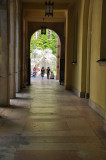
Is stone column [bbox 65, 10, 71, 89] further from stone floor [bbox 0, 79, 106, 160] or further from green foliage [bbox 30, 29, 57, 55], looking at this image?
green foliage [bbox 30, 29, 57, 55]

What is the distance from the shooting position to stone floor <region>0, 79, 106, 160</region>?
3246 mm

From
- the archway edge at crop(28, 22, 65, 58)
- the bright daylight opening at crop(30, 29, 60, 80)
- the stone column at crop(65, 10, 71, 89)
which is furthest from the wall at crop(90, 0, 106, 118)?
the bright daylight opening at crop(30, 29, 60, 80)

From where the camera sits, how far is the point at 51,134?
4133 millimetres

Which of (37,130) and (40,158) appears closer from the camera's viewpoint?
(40,158)

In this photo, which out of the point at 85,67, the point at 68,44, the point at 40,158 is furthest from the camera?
the point at 68,44

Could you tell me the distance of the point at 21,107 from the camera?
6.71m

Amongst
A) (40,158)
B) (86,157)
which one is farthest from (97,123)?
(40,158)

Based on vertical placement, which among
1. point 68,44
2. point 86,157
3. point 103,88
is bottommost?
point 86,157

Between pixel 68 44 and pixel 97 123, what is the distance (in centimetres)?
739

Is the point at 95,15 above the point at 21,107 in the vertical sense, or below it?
Answer: above

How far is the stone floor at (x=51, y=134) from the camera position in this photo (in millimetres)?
3246

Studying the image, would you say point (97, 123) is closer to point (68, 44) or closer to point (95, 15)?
point (95, 15)

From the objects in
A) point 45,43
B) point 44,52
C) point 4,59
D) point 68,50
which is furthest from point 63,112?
point 45,43

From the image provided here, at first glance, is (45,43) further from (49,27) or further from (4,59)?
(4,59)
